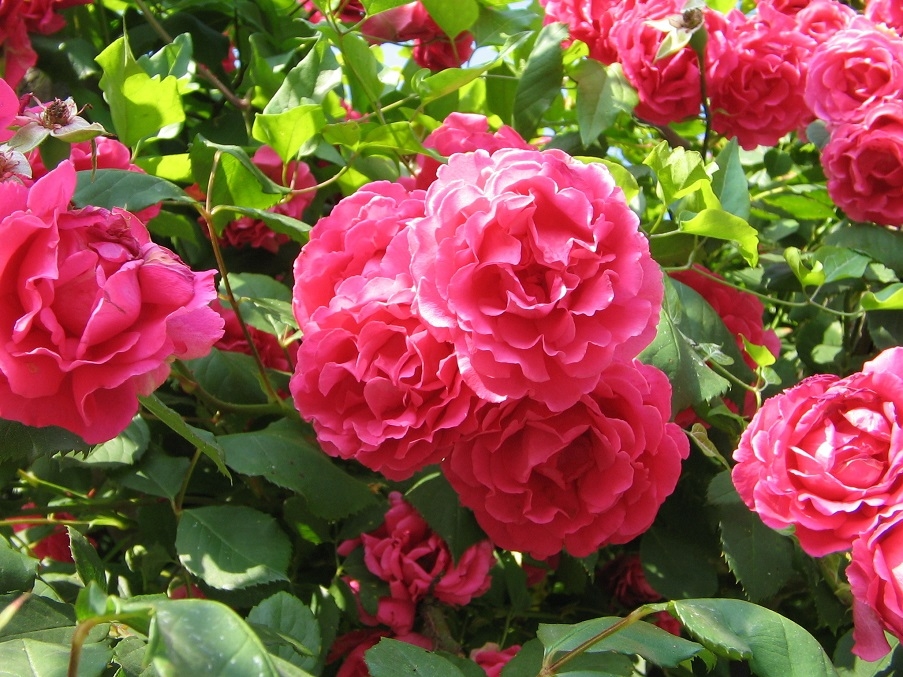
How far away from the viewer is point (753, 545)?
764 millimetres

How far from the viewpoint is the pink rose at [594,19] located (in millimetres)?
976

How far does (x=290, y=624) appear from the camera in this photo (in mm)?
553

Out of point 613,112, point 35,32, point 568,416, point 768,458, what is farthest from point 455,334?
point 35,32

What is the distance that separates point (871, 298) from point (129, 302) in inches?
26.7

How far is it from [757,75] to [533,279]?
0.59m

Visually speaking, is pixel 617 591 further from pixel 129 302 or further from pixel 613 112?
pixel 129 302

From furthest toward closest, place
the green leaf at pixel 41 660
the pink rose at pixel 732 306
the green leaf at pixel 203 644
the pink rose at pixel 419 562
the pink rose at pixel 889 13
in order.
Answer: the pink rose at pixel 889 13
the pink rose at pixel 732 306
the pink rose at pixel 419 562
the green leaf at pixel 41 660
the green leaf at pixel 203 644

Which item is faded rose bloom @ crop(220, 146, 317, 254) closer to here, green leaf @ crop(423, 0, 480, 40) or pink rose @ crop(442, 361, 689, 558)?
green leaf @ crop(423, 0, 480, 40)

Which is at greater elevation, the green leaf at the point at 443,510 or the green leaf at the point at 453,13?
the green leaf at the point at 453,13

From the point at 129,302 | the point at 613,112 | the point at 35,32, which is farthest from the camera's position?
the point at 35,32

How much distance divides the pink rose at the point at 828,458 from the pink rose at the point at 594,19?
0.52 metres

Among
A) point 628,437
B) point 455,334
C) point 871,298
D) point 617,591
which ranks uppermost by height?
point 455,334

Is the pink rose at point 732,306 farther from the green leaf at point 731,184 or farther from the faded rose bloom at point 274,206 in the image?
the faded rose bloom at point 274,206

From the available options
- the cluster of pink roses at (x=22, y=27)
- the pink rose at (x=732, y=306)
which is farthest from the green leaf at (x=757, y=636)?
the cluster of pink roses at (x=22, y=27)
